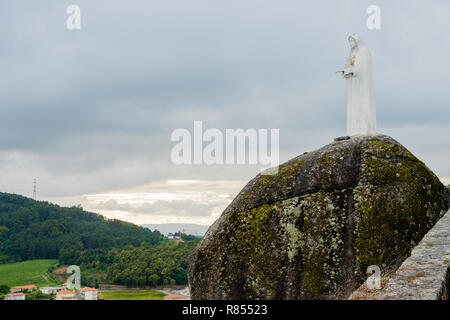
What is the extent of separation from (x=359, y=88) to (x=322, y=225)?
4785 mm

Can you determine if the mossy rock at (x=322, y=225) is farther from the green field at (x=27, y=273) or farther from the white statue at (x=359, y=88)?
the green field at (x=27, y=273)

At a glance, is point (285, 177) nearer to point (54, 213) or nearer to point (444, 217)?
point (444, 217)

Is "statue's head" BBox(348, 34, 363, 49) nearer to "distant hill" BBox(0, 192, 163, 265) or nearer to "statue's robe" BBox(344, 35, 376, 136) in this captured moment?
"statue's robe" BBox(344, 35, 376, 136)

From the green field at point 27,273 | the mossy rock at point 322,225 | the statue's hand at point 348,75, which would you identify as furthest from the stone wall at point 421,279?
the green field at point 27,273

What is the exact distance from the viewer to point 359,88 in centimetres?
1239

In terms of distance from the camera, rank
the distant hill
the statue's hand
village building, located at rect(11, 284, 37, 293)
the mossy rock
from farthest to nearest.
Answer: the distant hill < village building, located at rect(11, 284, 37, 293) < the statue's hand < the mossy rock

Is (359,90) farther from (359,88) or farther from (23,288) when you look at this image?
(23,288)

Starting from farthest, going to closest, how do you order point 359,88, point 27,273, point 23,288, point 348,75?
point 27,273 → point 23,288 → point 348,75 → point 359,88

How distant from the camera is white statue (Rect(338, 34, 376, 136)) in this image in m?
12.1

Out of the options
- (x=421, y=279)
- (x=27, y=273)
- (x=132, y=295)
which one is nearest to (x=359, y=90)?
(x=421, y=279)

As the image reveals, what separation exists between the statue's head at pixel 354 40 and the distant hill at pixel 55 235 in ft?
338

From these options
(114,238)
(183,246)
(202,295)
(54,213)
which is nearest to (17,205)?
(54,213)

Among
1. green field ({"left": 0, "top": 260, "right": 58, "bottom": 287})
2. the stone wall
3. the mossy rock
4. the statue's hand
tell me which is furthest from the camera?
green field ({"left": 0, "top": 260, "right": 58, "bottom": 287})

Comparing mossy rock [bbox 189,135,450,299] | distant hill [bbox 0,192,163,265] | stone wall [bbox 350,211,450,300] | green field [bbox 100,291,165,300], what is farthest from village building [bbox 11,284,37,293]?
stone wall [bbox 350,211,450,300]
